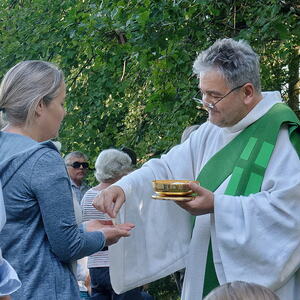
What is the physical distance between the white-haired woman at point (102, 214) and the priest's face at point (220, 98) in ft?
9.94

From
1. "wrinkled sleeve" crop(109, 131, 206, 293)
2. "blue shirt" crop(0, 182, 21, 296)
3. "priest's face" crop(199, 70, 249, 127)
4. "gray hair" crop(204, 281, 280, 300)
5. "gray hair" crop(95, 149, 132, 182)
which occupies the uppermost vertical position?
"priest's face" crop(199, 70, 249, 127)

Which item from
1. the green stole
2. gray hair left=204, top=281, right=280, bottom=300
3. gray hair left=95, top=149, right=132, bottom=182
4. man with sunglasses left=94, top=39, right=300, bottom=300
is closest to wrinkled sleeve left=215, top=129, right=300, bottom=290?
man with sunglasses left=94, top=39, right=300, bottom=300

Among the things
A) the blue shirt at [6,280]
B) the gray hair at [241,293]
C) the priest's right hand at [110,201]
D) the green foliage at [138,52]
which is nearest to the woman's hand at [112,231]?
the priest's right hand at [110,201]

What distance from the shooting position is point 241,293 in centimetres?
263

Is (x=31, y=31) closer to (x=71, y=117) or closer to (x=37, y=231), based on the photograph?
(x=71, y=117)

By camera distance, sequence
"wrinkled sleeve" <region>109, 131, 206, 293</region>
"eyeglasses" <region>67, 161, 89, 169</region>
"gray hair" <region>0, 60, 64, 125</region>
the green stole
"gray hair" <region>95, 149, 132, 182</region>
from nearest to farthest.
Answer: "gray hair" <region>0, 60, 64, 125</region>, the green stole, "wrinkled sleeve" <region>109, 131, 206, 293</region>, "gray hair" <region>95, 149, 132, 182</region>, "eyeglasses" <region>67, 161, 89, 169</region>

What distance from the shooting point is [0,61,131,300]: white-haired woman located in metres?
3.57

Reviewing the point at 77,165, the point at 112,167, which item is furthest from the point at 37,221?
the point at 77,165

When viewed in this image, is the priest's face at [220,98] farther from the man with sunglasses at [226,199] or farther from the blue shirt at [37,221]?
the blue shirt at [37,221]

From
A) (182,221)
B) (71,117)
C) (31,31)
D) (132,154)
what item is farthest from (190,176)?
(31,31)

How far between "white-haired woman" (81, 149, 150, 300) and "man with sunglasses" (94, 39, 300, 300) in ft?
8.13

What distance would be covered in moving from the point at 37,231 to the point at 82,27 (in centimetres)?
638

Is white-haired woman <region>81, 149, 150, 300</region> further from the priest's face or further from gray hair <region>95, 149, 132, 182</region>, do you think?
the priest's face

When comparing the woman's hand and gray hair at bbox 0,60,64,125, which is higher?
gray hair at bbox 0,60,64,125
